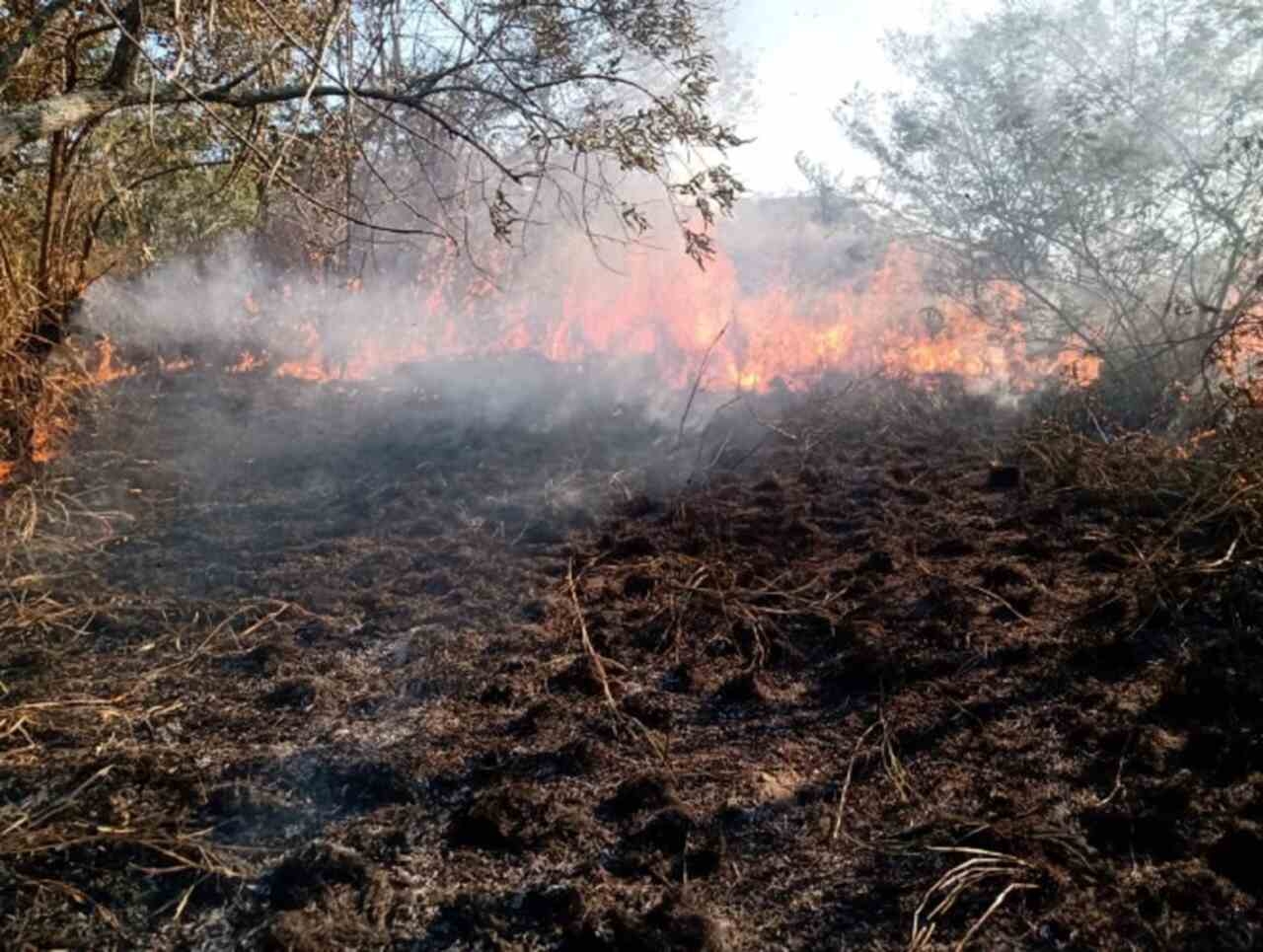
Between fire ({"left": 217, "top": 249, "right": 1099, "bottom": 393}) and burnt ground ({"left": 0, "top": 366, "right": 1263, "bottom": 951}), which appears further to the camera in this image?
fire ({"left": 217, "top": 249, "right": 1099, "bottom": 393})

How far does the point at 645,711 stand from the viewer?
3.54 meters

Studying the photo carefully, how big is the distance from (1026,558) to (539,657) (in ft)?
9.25

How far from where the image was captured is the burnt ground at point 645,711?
2400 mm

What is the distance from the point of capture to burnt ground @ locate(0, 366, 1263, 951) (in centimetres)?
240

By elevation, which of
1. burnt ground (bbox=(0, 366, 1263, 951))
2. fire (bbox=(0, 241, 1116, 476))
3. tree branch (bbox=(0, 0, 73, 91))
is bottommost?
burnt ground (bbox=(0, 366, 1263, 951))

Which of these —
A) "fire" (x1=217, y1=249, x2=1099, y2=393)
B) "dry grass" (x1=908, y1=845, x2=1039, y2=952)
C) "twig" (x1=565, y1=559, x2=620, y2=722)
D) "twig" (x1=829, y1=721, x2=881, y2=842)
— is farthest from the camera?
"fire" (x1=217, y1=249, x2=1099, y2=393)

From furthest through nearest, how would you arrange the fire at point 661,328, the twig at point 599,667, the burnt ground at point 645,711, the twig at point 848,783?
the fire at point 661,328, the twig at point 599,667, the twig at point 848,783, the burnt ground at point 645,711

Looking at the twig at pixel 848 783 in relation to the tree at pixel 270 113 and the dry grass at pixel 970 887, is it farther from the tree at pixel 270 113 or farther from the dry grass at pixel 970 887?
the tree at pixel 270 113

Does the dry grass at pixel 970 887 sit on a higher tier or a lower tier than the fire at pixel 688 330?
Answer: lower

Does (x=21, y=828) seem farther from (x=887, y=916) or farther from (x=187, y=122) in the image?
(x=187, y=122)

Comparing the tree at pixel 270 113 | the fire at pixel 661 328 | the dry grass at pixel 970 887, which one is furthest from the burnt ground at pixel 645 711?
the fire at pixel 661 328

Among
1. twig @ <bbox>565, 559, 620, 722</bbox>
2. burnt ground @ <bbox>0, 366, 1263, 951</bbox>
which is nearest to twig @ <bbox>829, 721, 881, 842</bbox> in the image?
burnt ground @ <bbox>0, 366, 1263, 951</bbox>

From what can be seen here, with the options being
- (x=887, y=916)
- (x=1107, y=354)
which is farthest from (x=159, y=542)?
(x=1107, y=354)

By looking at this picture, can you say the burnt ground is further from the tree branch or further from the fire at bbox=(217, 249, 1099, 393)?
the fire at bbox=(217, 249, 1099, 393)
